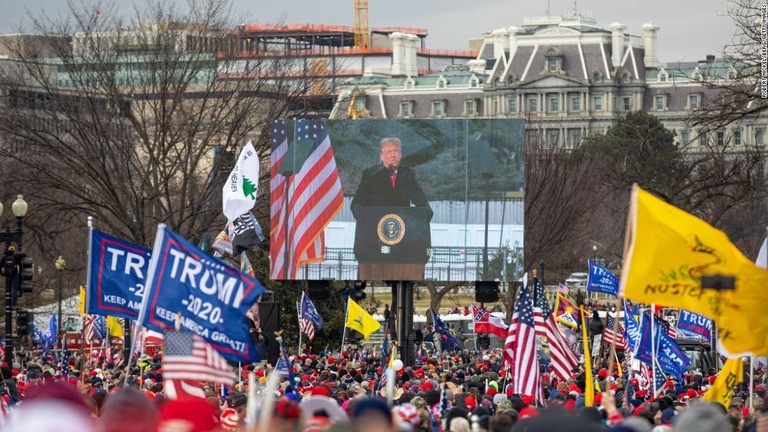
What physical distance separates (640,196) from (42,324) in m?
54.1

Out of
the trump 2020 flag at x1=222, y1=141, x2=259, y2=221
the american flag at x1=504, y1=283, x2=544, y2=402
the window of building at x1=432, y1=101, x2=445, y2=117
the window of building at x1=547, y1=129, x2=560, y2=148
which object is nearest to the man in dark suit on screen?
the trump 2020 flag at x1=222, y1=141, x2=259, y2=221

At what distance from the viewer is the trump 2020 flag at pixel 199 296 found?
15.0 metres

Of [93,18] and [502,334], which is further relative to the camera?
[93,18]

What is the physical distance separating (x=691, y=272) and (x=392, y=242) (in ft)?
77.9

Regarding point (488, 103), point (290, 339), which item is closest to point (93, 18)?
point (290, 339)

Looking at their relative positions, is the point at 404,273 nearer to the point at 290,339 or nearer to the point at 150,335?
the point at 150,335

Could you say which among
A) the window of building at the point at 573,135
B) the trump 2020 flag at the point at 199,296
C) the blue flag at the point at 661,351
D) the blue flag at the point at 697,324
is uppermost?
the window of building at the point at 573,135

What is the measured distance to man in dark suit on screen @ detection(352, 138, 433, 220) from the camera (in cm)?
3850

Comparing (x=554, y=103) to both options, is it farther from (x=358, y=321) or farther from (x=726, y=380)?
(x=726, y=380)

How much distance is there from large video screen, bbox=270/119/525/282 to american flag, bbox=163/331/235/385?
75.4ft

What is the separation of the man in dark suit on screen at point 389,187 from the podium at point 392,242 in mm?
159

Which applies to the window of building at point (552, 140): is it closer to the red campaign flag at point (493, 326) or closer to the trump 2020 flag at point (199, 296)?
the red campaign flag at point (493, 326)

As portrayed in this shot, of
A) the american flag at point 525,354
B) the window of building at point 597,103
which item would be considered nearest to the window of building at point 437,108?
the window of building at point 597,103

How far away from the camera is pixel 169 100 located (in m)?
49.8
